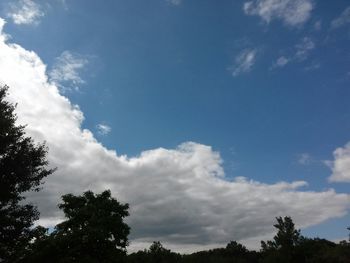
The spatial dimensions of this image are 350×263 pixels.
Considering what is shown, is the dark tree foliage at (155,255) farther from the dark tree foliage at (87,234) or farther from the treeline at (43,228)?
the dark tree foliage at (87,234)

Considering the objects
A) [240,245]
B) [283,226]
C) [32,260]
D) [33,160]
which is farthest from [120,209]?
[240,245]

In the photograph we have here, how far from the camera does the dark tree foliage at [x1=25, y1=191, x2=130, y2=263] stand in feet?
123

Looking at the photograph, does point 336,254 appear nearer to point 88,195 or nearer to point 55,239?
point 88,195

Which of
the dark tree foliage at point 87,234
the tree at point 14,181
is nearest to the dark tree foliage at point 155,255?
the dark tree foliage at point 87,234

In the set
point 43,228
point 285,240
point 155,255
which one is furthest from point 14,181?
point 155,255

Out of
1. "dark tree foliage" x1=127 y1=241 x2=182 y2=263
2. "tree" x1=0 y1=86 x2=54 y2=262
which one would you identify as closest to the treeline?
"tree" x1=0 y1=86 x2=54 y2=262

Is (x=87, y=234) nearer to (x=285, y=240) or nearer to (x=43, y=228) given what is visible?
(x=43, y=228)

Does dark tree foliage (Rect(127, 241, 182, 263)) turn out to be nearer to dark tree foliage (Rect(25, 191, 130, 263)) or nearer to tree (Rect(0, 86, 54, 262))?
dark tree foliage (Rect(25, 191, 130, 263))

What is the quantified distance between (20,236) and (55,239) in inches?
570

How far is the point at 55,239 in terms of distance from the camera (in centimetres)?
3791

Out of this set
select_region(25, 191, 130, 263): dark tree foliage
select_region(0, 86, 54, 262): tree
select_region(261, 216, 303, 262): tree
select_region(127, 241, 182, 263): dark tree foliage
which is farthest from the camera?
Answer: select_region(127, 241, 182, 263): dark tree foliage

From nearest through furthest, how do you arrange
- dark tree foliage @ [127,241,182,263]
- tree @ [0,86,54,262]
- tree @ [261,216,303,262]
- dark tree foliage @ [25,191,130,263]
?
1. tree @ [0,86,54,262]
2. dark tree foliage @ [25,191,130,263]
3. tree @ [261,216,303,262]
4. dark tree foliage @ [127,241,182,263]

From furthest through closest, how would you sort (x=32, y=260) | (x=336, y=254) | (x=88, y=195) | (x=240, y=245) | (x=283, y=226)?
1. (x=240, y=245)
2. (x=283, y=226)
3. (x=336, y=254)
4. (x=88, y=195)
5. (x=32, y=260)

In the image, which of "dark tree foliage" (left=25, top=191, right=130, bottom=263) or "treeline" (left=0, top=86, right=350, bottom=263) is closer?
"treeline" (left=0, top=86, right=350, bottom=263)
